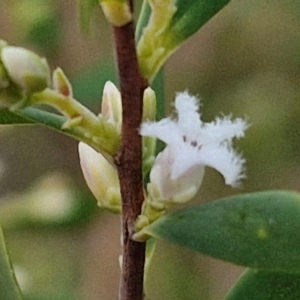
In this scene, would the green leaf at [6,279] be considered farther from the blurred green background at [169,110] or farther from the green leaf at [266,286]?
the blurred green background at [169,110]

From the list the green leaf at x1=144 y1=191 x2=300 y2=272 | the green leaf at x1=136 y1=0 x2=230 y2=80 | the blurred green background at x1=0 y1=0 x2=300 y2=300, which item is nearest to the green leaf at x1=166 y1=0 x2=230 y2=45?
the green leaf at x1=136 y1=0 x2=230 y2=80

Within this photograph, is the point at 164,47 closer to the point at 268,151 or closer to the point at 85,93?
the point at 85,93

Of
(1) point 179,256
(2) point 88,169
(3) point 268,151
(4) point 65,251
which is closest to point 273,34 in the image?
(3) point 268,151

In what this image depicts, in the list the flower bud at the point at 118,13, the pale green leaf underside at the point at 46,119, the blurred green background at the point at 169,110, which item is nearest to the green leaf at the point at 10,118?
the pale green leaf underside at the point at 46,119

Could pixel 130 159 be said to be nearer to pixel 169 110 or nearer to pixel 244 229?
pixel 244 229

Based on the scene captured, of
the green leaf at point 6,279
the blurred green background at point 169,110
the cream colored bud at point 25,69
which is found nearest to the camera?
the cream colored bud at point 25,69

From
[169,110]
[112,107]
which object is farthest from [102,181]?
[169,110]
